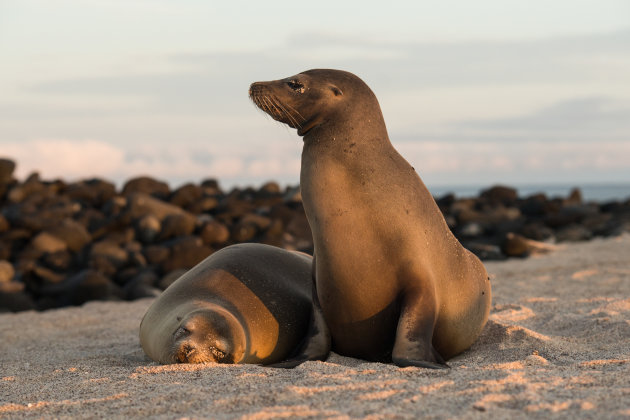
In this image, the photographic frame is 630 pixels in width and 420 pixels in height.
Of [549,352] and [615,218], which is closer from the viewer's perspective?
[549,352]

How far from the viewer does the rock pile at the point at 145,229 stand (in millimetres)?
11688

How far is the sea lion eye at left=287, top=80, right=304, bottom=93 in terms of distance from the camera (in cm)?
519

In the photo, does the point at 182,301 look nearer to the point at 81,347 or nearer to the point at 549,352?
the point at 81,347

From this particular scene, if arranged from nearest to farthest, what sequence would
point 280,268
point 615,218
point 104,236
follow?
point 280,268, point 104,236, point 615,218

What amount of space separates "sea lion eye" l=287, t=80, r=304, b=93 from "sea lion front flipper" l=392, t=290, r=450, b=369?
58.7 inches

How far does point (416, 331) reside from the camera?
488 centimetres

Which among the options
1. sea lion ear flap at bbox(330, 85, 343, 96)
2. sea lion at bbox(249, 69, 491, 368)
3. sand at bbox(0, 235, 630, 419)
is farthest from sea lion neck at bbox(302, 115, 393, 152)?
sand at bbox(0, 235, 630, 419)

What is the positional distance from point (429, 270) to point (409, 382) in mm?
1166

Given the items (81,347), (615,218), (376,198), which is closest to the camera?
(376,198)

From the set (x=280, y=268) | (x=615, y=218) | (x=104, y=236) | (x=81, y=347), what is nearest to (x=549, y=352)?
(x=280, y=268)

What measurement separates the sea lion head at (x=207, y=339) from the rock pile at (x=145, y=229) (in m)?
5.87

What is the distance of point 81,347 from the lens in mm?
6832

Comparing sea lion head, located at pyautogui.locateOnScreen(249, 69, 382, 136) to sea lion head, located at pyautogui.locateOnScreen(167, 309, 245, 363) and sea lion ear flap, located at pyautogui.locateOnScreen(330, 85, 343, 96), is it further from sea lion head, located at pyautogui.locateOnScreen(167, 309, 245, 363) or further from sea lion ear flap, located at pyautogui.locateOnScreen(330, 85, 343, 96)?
sea lion head, located at pyautogui.locateOnScreen(167, 309, 245, 363)

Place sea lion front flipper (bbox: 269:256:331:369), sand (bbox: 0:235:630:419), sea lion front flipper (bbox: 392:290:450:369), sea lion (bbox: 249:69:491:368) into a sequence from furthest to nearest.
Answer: sea lion front flipper (bbox: 269:256:331:369), sea lion (bbox: 249:69:491:368), sea lion front flipper (bbox: 392:290:450:369), sand (bbox: 0:235:630:419)
